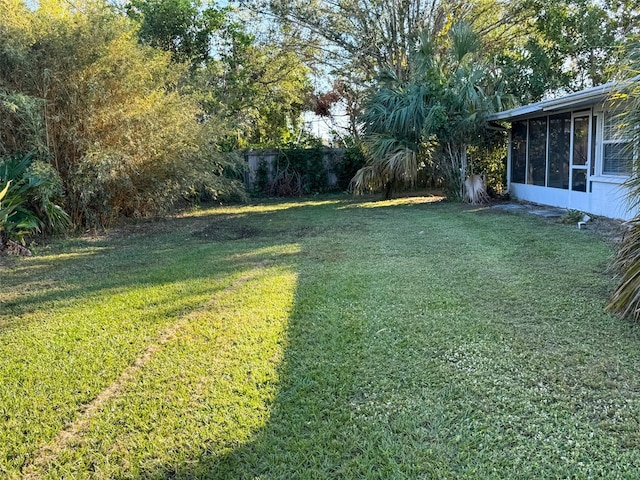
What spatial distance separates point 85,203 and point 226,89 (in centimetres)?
818

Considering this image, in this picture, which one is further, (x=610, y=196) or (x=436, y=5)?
(x=436, y=5)

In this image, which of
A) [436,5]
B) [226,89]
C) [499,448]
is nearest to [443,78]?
[436,5]

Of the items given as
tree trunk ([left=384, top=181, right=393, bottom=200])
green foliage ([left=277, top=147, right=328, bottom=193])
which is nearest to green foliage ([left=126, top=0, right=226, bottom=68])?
green foliage ([left=277, top=147, right=328, bottom=193])

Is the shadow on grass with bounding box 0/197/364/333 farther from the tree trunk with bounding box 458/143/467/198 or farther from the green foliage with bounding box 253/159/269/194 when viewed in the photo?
the green foliage with bounding box 253/159/269/194

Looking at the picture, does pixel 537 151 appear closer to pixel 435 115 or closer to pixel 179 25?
pixel 435 115

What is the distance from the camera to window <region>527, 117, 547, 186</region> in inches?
402

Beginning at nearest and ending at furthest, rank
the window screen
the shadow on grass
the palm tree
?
the shadow on grass < the window screen < the palm tree

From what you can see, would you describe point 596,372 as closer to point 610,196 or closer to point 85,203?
point 610,196

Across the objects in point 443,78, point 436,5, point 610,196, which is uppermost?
point 436,5

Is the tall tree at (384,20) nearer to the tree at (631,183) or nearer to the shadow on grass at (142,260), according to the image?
the shadow on grass at (142,260)

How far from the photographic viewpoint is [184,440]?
2275mm

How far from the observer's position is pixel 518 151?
37.5 feet

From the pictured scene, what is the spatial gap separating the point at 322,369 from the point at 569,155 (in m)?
8.25

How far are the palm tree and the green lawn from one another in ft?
18.1
